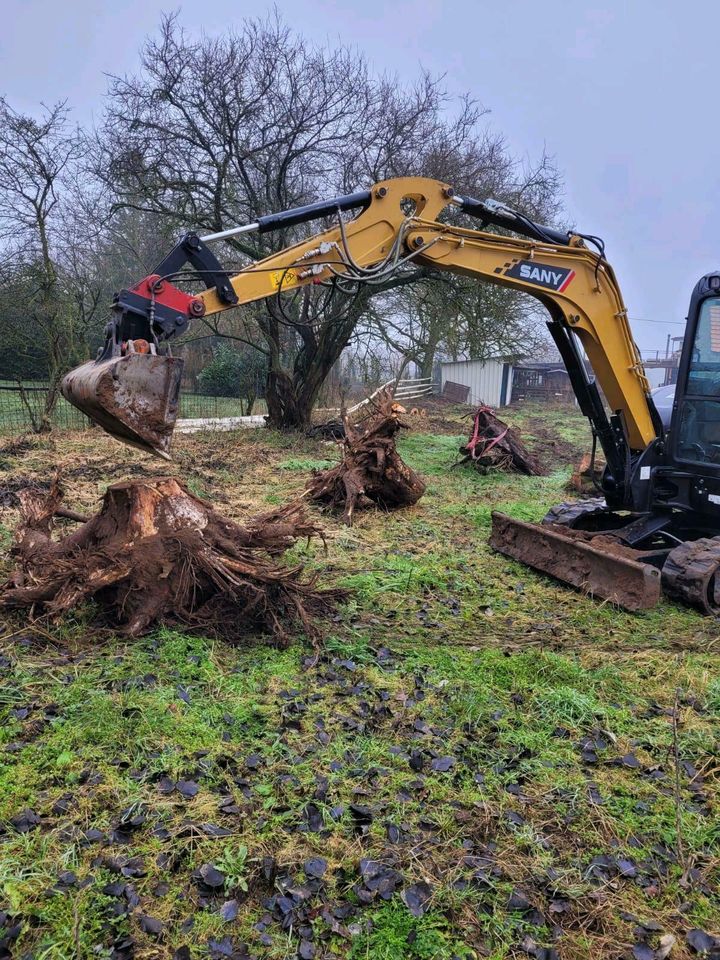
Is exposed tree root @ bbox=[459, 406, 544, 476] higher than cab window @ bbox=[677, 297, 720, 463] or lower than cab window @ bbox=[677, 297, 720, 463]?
lower

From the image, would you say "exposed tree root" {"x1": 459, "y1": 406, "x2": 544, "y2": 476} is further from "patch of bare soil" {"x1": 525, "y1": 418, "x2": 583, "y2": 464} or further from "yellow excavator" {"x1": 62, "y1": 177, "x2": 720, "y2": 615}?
"yellow excavator" {"x1": 62, "y1": 177, "x2": 720, "y2": 615}

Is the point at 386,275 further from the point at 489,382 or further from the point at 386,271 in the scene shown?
the point at 489,382

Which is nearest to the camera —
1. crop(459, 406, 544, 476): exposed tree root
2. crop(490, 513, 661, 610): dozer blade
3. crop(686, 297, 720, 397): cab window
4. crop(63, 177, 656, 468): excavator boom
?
crop(63, 177, 656, 468): excavator boom

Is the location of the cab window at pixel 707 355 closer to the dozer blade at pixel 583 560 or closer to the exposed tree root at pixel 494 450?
the dozer blade at pixel 583 560

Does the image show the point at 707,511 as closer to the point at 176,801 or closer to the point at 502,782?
the point at 502,782

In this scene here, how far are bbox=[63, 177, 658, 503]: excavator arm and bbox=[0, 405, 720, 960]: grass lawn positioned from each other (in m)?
1.66

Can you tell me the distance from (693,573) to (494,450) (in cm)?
662

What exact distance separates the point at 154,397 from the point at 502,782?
9.50 feet

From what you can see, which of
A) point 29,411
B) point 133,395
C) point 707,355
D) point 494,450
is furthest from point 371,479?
point 29,411

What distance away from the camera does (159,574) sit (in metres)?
4.43

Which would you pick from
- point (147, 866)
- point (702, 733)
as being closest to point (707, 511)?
point (702, 733)

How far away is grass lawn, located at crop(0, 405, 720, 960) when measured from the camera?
230cm

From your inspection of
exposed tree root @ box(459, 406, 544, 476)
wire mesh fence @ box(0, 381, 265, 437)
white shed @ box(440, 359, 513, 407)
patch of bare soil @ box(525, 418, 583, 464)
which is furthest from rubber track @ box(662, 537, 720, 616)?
white shed @ box(440, 359, 513, 407)

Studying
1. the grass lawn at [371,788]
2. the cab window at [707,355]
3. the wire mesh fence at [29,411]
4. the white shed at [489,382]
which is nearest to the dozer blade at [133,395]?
the grass lawn at [371,788]
